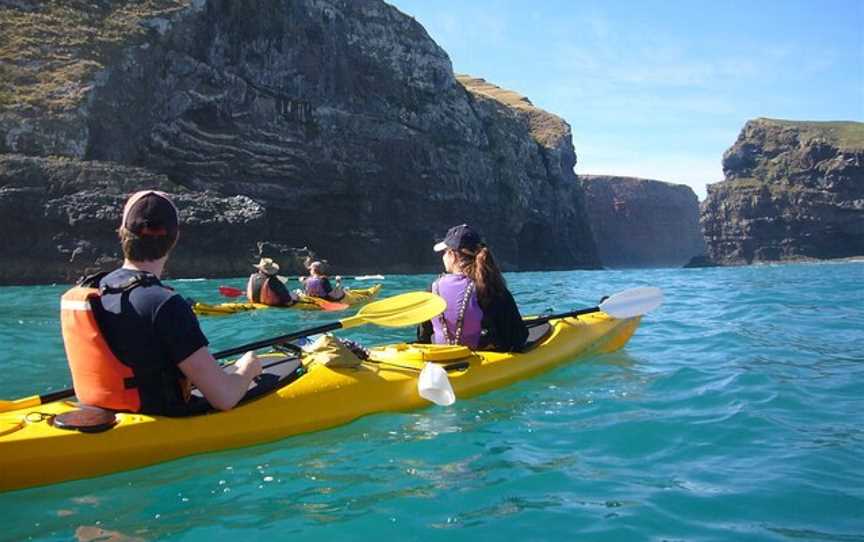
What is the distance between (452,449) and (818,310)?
11.2 m

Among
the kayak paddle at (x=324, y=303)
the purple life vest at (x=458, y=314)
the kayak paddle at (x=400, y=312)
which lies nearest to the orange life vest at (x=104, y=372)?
the kayak paddle at (x=400, y=312)

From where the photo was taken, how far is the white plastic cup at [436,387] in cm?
495

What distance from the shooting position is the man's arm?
3766 mm

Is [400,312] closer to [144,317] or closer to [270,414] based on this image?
[270,414]

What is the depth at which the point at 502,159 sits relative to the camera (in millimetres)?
65562

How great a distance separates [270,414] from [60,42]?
140 ft

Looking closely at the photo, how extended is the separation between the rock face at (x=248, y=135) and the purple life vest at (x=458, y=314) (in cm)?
3140

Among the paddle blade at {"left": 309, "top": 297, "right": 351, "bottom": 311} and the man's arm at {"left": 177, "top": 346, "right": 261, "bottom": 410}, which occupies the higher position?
the man's arm at {"left": 177, "top": 346, "right": 261, "bottom": 410}

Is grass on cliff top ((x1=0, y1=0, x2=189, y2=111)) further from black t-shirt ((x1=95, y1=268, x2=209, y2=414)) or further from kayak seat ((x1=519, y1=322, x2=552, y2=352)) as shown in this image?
black t-shirt ((x1=95, y1=268, x2=209, y2=414))

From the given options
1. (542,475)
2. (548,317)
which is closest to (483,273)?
(548,317)

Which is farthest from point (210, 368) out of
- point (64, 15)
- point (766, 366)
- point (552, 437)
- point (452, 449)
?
point (64, 15)

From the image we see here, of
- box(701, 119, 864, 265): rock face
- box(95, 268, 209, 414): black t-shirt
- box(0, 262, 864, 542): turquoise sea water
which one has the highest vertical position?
box(701, 119, 864, 265): rock face

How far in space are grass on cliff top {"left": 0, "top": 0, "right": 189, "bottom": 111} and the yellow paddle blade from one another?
3564cm

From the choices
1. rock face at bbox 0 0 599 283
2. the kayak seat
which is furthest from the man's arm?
rock face at bbox 0 0 599 283
